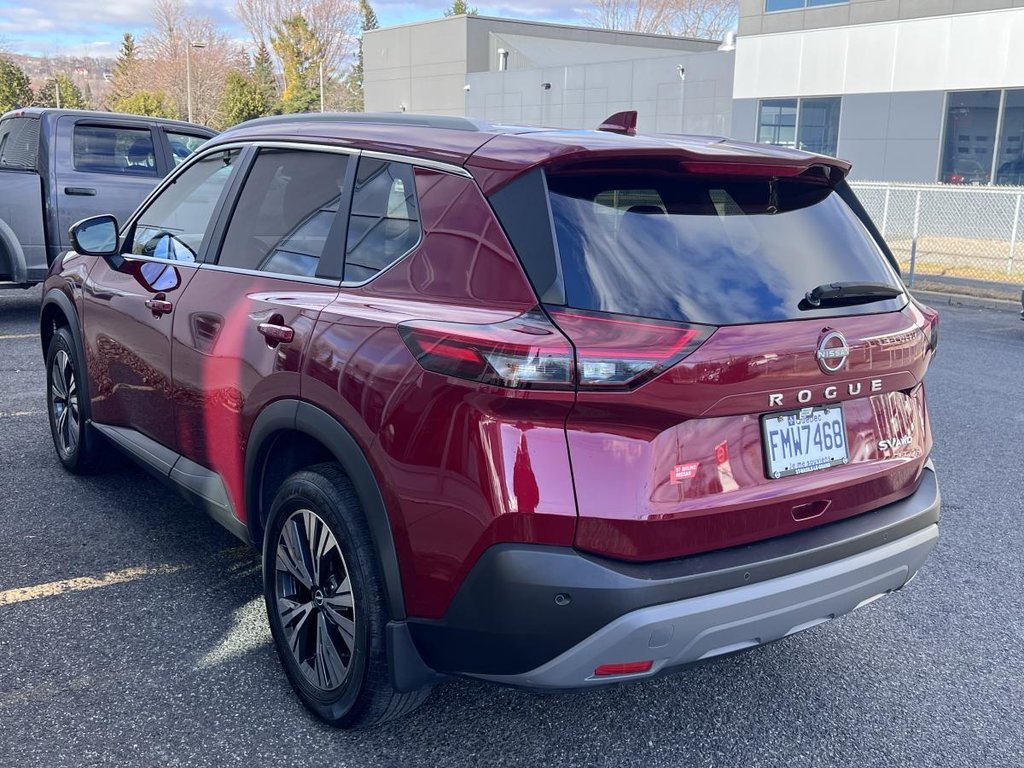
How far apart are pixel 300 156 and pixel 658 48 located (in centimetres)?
5535

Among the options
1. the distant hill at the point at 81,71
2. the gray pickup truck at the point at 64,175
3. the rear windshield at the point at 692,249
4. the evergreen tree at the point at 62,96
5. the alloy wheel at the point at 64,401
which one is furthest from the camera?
the distant hill at the point at 81,71

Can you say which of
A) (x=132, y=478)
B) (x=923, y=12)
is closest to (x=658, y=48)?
(x=923, y=12)

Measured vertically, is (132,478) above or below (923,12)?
below

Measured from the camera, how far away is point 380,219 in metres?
2.89

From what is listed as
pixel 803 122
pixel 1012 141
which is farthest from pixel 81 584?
pixel 803 122

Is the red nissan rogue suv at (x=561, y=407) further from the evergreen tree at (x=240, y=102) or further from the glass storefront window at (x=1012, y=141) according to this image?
the evergreen tree at (x=240, y=102)

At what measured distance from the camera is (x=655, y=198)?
2588mm

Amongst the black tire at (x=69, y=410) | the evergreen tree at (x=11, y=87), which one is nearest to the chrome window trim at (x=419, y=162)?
the black tire at (x=69, y=410)

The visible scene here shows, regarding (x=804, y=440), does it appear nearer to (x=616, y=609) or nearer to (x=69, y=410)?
(x=616, y=609)

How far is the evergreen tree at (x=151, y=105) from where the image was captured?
175 feet

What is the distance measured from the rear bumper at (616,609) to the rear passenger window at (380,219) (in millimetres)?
976

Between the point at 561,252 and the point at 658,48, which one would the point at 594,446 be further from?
the point at 658,48

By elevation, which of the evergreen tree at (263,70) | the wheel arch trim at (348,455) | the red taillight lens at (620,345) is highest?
the evergreen tree at (263,70)

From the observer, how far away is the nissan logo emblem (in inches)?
102
